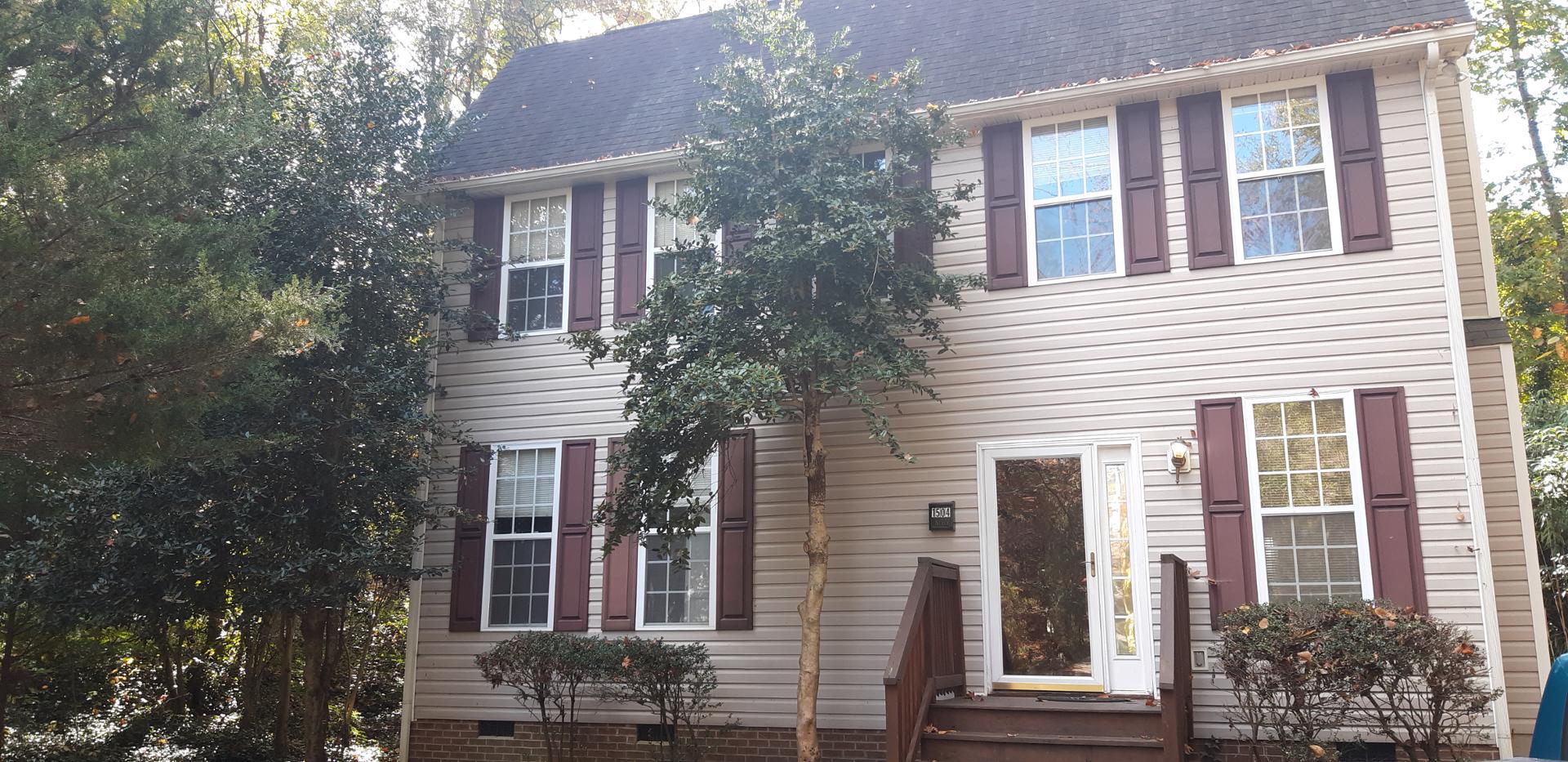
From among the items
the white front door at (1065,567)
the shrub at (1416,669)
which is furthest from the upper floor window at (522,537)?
the shrub at (1416,669)

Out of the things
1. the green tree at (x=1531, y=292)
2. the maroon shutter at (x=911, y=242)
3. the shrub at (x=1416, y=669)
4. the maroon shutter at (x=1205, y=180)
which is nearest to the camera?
the shrub at (x=1416, y=669)

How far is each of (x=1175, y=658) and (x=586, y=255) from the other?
5.81m

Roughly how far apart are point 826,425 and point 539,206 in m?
3.42

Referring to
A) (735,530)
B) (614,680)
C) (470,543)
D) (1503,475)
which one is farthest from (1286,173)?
(470,543)

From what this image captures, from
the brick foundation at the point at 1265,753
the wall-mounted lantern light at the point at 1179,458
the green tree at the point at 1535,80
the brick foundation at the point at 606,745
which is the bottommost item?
the brick foundation at the point at 606,745

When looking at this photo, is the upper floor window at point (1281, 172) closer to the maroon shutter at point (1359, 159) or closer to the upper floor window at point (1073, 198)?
the maroon shutter at point (1359, 159)

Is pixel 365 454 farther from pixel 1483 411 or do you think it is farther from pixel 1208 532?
pixel 1483 411

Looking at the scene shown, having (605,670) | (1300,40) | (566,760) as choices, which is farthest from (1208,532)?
(566,760)

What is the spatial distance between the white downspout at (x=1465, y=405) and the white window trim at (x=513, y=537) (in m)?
6.50

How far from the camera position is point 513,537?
31.0ft

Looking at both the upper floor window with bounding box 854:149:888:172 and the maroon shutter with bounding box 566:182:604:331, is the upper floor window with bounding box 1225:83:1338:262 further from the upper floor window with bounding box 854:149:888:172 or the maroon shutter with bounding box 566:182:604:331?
the maroon shutter with bounding box 566:182:604:331

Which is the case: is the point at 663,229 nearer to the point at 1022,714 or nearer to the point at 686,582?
the point at 686,582

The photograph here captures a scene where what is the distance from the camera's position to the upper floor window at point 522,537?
30.5 feet

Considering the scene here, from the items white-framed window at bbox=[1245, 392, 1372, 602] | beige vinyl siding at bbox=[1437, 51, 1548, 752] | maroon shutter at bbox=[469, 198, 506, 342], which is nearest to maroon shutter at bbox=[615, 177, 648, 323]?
maroon shutter at bbox=[469, 198, 506, 342]
